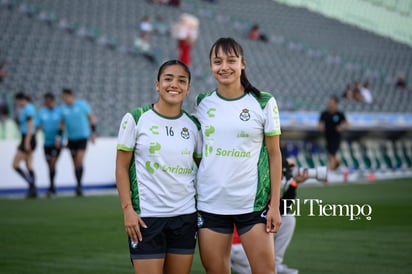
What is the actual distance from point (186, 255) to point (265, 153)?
2.66 ft

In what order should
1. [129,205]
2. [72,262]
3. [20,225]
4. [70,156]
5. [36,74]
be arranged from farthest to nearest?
1. [36,74]
2. [70,156]
3. [20,225]
4. [72,262]
5. [129,205]

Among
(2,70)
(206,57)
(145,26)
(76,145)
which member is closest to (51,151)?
(76,145)

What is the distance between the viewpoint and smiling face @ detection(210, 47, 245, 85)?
5555 millimetres

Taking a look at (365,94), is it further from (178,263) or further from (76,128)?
(178,263)

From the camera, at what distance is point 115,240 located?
416 inches

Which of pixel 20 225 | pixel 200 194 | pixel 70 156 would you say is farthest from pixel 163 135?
pixel 70 156

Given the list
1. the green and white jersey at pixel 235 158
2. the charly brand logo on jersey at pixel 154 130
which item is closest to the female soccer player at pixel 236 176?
the green and white jersey at pixel 235 158

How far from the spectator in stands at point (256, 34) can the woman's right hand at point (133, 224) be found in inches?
1295

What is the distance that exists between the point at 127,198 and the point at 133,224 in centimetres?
16

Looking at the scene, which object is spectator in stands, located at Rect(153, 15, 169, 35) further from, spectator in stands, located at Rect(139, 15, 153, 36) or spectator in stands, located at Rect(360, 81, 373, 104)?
spectator in stands, located at Rect(360, 81, 373, 104)

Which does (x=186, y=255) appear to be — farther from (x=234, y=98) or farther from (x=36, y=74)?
(x=36, y=74)

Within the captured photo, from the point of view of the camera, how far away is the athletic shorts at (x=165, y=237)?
5.38m

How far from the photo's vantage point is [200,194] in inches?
219

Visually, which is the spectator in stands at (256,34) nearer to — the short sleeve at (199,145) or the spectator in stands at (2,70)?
the spectator in stands at (2,70)
